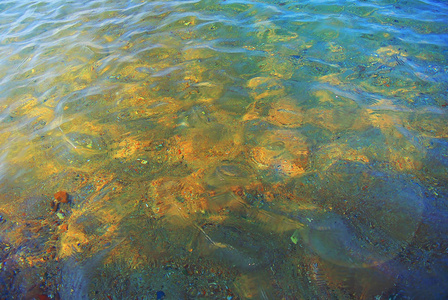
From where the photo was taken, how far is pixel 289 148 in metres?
3.58

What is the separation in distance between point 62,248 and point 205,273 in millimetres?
1699

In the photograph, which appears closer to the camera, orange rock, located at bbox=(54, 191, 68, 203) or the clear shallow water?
the clear shallow water

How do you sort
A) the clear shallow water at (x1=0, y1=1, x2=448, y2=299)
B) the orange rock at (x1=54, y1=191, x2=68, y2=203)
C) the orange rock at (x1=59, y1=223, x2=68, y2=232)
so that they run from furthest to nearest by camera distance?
the orange rock at (x1=54, y1=191, x2=68, y2=203) < the orange rock at (x1=59, y1=223, x2=68, y2=232) < the clear shallow water at (x1=0, y1=1, x2=448, y2=299)

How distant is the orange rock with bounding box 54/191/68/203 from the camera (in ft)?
10.5

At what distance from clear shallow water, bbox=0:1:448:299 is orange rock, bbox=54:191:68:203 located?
2.8 inches

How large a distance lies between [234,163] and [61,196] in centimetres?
241

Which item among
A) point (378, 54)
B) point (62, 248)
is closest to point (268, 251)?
point (62, 248)

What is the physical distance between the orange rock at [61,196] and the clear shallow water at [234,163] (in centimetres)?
7

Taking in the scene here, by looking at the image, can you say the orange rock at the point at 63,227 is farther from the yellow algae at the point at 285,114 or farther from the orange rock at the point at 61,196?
the yellow algae at the point at 285,114

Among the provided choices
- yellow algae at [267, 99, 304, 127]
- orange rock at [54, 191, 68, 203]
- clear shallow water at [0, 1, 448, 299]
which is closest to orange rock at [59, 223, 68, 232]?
clear shallow water at [0, 1, 448, 299]

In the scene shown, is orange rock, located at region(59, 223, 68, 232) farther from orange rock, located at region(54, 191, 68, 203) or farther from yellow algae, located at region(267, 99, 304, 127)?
yellow algae, located at region(267, 99, 304, 127)

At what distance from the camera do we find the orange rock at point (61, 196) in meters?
3.20

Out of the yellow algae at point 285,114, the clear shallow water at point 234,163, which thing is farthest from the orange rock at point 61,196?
the yellow algae at point 285,114

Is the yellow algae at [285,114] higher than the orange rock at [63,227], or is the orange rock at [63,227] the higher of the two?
the yellow algae at [285,114]
